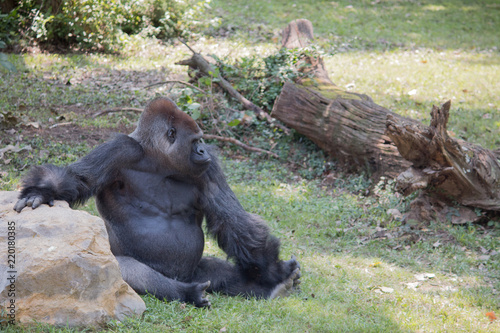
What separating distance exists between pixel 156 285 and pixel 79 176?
40.3 inches

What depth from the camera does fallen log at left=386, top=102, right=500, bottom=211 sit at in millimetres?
5348

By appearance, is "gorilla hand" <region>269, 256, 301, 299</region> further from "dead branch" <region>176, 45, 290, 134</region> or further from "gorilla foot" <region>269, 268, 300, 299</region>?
"dead branch" <region>176, 45, 290, 134</region>

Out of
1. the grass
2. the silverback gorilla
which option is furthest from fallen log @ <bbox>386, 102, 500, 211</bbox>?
the silverback gorilla

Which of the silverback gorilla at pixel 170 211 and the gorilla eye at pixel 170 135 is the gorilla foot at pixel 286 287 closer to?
the silverback gorilla at pixel 170 211

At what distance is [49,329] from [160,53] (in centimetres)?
888

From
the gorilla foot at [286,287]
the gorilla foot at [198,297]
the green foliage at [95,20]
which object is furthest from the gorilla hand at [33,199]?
the green foliage at [95,20]

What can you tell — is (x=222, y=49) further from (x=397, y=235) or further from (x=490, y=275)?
(x=490, y=275)

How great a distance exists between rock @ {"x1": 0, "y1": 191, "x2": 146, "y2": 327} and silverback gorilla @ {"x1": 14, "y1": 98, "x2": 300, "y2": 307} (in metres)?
0.41

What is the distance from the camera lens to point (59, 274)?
3115 millimetres

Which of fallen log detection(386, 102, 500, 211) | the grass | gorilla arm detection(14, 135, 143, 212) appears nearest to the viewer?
gorilla arm detection(14, 135, 143, 212)

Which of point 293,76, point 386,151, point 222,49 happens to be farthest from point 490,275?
point 222,49

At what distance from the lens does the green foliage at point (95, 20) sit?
33.4ft

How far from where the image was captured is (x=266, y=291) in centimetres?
432

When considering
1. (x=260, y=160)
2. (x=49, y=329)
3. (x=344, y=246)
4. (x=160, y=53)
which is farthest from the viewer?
(x=160, y=53)
